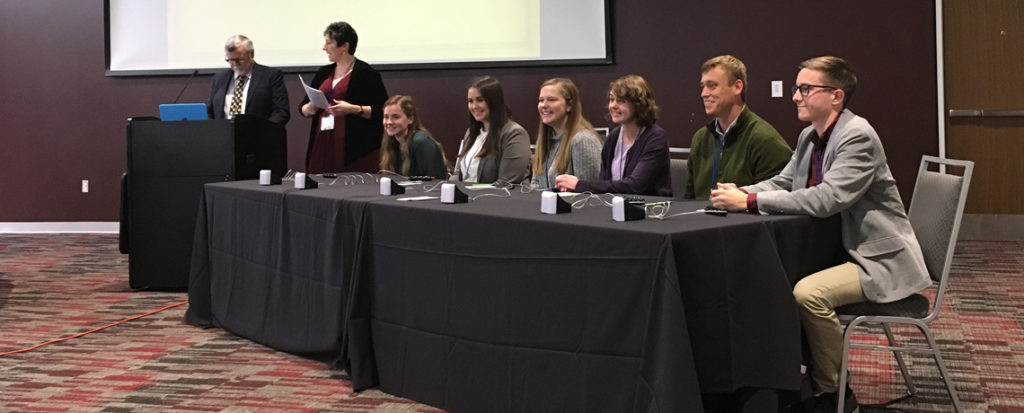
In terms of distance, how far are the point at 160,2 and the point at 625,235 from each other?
6461 millimetres

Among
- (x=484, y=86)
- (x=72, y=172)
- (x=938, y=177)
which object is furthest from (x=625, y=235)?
(x=72, y=172)

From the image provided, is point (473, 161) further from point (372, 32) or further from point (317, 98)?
point (372, 32)

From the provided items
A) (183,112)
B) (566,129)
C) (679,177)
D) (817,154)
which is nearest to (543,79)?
(183,112)

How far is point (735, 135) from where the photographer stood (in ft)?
11.6

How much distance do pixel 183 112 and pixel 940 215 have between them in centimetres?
393

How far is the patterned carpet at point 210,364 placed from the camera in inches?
126

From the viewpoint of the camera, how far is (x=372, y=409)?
312 centimetres

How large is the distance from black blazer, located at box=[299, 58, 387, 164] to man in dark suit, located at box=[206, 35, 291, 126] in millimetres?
237

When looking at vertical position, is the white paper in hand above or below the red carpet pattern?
above

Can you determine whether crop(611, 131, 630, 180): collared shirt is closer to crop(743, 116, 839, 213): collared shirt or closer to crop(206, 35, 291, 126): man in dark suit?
crop(743, 116, 839, 213): collared shirt

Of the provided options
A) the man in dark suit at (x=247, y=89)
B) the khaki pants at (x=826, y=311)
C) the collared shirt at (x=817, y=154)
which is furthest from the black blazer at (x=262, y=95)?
the khaki pants at (x=826, y=311)

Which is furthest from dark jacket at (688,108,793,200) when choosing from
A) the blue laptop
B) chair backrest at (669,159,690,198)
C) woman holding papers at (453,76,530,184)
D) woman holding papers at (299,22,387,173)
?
the blue laptop

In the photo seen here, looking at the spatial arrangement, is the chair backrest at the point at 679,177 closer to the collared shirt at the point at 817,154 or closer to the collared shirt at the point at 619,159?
the collared shirt at the point at 619,159

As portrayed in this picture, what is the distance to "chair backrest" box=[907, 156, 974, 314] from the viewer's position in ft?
9.05
